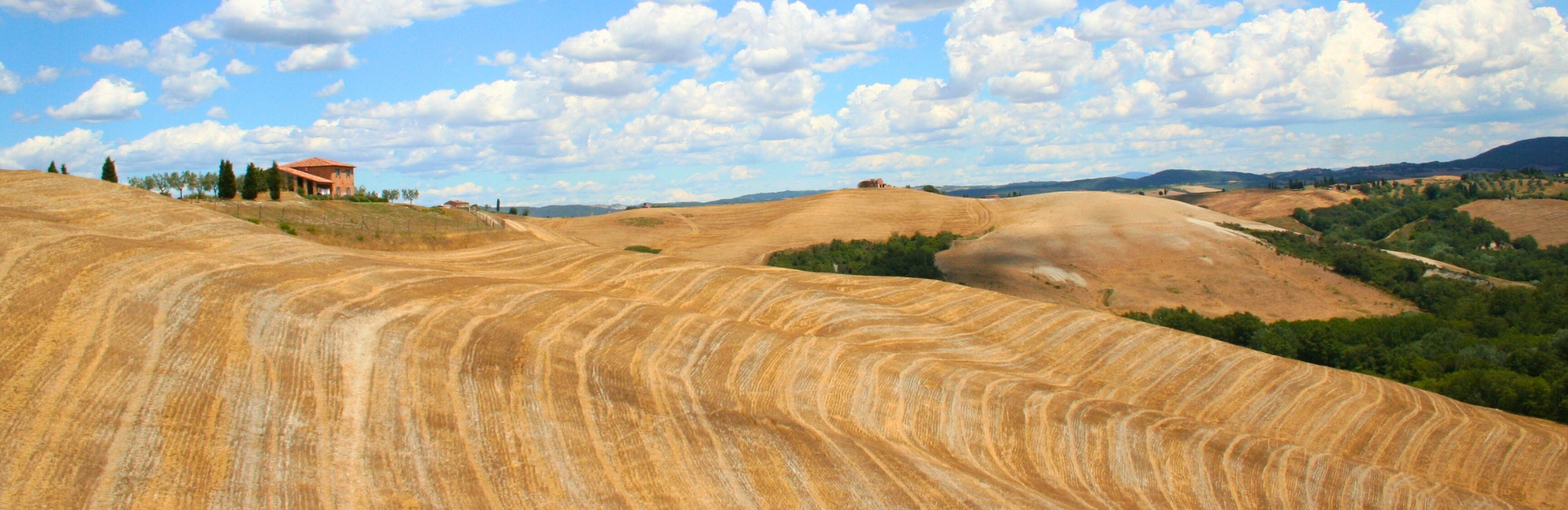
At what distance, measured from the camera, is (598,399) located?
3059 centimetres

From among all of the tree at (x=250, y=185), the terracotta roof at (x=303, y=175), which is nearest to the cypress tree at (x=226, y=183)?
the tree at (x=250, y=185)

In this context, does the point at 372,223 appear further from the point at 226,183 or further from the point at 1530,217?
the point at 1530,217

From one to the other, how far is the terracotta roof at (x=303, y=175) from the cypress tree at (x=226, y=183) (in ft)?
78.8

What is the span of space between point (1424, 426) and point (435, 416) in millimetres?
38502

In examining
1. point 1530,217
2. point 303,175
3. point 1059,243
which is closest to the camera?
point 303,175

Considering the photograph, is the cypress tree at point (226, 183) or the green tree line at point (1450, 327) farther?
the cypress tree at point (226, 183)

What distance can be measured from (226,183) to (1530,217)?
177 m

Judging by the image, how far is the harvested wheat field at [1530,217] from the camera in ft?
493

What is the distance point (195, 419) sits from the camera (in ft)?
82.9

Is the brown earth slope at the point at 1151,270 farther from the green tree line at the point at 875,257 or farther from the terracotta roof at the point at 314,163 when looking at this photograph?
the terracotta roof at the point at 314,163

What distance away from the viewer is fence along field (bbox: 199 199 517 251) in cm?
5172

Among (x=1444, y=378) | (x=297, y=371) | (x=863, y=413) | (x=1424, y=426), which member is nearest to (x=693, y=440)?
(x=863, y=413)

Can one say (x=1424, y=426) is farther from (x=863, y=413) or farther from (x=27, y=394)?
(x=27, y=394)

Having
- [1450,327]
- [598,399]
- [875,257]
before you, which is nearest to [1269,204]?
[1450,327]
